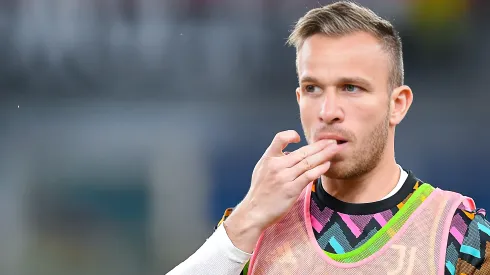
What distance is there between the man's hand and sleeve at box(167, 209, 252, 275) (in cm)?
1

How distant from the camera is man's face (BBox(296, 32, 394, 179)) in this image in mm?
1291

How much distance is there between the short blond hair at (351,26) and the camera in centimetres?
132

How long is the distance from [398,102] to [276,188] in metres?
0.31

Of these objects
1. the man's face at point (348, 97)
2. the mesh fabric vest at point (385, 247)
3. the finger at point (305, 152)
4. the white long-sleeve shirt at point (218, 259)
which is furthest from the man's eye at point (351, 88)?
the white long-sleeve shirt at point (218, 259)

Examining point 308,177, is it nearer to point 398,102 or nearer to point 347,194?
point 347,194

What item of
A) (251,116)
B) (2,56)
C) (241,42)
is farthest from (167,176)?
(2,56)

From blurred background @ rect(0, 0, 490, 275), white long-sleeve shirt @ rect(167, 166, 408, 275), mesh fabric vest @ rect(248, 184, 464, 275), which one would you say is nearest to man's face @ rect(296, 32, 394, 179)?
mesh fabric vest @ rect(248, 184, 464, 275)

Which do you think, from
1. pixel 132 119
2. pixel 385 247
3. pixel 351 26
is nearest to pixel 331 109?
pixel 351 26

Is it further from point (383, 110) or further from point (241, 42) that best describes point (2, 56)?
point (383, 110)

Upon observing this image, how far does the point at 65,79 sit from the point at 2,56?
248 mm

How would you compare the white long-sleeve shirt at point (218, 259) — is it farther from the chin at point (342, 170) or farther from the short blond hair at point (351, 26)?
the short blond hair at point (351, 26)

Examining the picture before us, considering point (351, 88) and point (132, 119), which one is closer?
point (351, 88)

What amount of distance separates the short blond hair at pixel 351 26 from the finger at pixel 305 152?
182mm

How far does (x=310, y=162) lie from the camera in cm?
127
